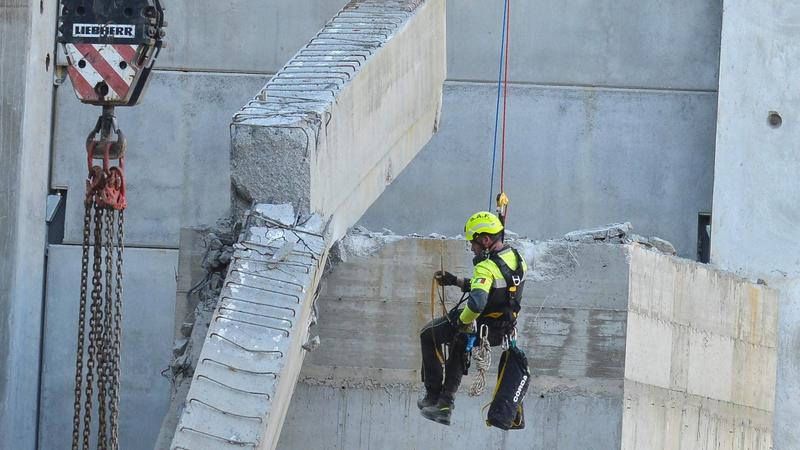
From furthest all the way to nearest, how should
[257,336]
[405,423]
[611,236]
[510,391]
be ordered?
[611,236] → [405,423] → [510,391] → [257,336]

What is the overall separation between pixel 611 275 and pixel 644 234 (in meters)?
4.12

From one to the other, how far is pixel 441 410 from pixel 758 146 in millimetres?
6056

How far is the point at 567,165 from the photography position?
1555 cm

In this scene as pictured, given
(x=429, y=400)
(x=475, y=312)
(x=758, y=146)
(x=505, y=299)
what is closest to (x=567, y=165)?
(x=758, y=146)

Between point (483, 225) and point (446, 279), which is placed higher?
point (483, 225)

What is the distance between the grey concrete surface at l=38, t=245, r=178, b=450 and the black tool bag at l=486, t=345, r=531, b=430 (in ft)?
18.3

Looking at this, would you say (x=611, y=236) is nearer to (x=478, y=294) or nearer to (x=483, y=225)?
(x=483, y=225)

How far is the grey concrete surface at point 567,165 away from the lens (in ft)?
50.9

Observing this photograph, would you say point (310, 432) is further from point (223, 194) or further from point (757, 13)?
point (757, 13)

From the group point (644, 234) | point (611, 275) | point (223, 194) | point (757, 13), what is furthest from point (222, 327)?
point (757, 13)

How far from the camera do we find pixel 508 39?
15.6m

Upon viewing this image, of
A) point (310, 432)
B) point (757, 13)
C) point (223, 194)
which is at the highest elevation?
point (757, 13)

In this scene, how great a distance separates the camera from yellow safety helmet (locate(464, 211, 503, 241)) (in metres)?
10.1

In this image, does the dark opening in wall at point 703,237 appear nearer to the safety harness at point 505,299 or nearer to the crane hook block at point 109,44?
the safety harness at point 505,299
